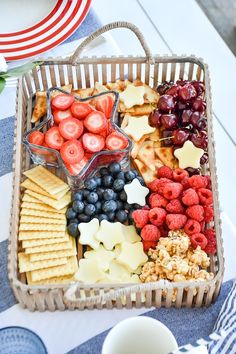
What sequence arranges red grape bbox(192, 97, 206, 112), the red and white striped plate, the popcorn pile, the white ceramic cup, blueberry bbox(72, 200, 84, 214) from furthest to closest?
the red and white striped plate
red grape bbox(192, 97, 206, 112)
blueberry bbox(72, 200, 84, 214)
the popcorn pile
the white ceramic cup

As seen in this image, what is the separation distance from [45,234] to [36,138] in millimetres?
204

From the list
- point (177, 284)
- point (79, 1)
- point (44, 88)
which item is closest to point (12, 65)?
point (44, 88)

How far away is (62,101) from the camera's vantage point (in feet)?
4.30

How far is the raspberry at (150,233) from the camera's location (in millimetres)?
1142

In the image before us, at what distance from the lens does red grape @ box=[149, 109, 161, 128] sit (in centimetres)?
131

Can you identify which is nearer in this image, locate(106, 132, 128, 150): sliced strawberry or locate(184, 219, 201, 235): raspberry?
locate(184, 219, 201, 235): raspberry

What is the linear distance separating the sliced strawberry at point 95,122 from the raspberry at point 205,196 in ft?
0.75

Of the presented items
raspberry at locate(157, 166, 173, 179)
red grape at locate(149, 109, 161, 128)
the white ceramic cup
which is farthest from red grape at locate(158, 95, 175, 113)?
the white ceramic cup

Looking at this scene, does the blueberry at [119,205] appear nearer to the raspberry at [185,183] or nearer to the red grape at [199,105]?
the raspberry at [185,183]

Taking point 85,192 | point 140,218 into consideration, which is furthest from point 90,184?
point 140,218

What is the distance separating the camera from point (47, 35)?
142cm

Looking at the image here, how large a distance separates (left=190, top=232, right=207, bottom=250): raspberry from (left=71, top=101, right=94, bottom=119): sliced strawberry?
336 mm

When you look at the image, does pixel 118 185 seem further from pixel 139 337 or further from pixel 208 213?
pixel 139 337

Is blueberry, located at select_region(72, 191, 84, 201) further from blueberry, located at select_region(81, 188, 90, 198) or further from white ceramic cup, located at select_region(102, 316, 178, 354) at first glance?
white ceramic cup, located at select_region(102, 316, 178, 354)
